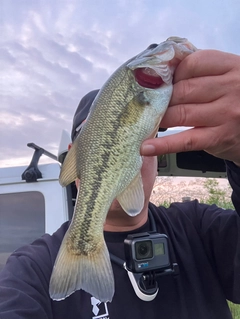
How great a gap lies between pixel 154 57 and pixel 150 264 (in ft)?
3.65

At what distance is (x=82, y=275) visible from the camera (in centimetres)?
147

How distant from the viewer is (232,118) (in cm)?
134

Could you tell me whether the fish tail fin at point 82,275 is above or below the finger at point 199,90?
below

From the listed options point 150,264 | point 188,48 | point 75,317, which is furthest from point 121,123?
point 75,317

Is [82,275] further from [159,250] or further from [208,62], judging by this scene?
[208,62]

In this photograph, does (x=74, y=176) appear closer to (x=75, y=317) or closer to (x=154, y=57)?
(x=154, y=57)

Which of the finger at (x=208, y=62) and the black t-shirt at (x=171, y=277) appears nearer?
the finger at (x=208, y=62)

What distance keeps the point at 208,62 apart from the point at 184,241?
132 centimetres

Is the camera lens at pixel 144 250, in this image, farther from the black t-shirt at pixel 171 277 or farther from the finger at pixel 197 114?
the finger at pixel 197 114

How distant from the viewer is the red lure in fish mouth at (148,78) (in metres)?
1.39

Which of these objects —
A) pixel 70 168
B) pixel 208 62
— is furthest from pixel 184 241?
pixel 208 62

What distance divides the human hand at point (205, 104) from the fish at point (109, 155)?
5 centimetres

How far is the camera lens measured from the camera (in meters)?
2.01

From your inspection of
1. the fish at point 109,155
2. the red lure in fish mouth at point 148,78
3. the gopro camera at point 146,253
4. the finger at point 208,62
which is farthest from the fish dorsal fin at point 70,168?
the gopro camera at point 146,253
